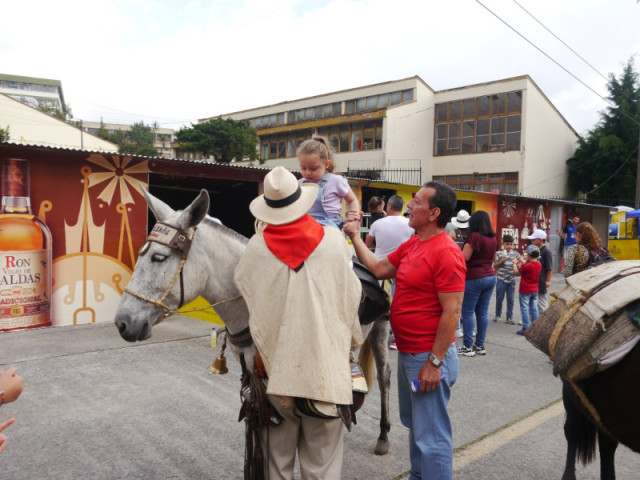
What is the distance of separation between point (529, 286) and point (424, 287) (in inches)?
220

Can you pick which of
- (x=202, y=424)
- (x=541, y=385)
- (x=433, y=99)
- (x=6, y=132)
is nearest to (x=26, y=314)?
(x=202, y=424)

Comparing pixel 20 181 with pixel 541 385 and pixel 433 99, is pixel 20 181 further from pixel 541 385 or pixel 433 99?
pixel 433 99

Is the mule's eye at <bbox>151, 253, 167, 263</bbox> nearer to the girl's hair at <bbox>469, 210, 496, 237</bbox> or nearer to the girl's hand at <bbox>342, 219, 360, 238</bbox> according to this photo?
the girl's hand at <bbox>342, 219, 360, 238</bbox>

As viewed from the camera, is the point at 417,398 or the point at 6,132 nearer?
the point at 417,398

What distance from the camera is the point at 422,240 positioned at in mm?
2273

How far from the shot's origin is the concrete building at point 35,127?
25.8 meters

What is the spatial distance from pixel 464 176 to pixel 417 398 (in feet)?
87.6

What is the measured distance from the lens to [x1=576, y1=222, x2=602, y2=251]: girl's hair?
4.71m

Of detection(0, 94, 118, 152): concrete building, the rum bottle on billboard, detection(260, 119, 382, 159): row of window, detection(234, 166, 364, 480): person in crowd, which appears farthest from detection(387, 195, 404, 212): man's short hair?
detection(0, 94, 118, 152): concrete building

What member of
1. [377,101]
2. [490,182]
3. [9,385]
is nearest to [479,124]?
[490,182]

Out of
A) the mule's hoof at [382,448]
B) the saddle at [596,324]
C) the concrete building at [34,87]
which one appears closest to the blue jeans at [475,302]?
the mule's hoof at [382,448]

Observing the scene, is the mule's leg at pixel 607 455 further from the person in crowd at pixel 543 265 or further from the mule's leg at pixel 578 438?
the person in crowd at pixel 543 265

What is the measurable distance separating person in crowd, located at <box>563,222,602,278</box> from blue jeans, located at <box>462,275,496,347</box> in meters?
1.03

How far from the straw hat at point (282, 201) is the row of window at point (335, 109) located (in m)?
29.4
